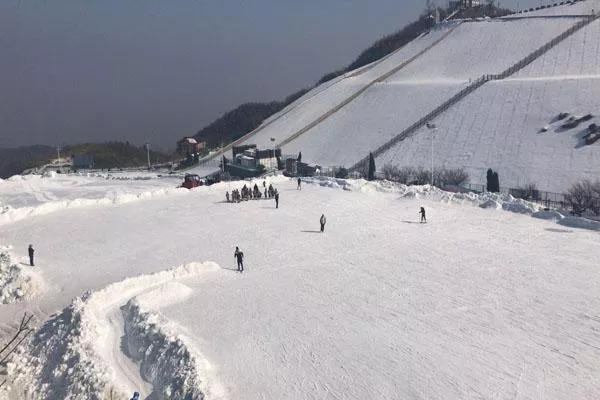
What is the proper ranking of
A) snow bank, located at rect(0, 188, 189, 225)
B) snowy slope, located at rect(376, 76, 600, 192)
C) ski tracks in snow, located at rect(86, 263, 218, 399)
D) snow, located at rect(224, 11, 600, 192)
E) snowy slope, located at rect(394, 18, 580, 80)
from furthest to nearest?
snowy slope, located at rect(394, 18, 580, 80) → snow, located at rect(224, 11, 600, 192) → snowy slope, located at rect(376, 76, 600, 192) → snow bank, located at rect(0, 188, 189, 225) → ski tracks in snow, located at rect(86, 263, 218, 399)

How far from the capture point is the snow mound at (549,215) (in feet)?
73.3

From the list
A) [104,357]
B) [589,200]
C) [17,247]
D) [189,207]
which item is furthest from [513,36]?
[104,357]

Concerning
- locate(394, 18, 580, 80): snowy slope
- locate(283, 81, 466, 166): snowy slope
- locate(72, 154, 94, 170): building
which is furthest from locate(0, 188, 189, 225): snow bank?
locate(394, 18, 580, 80): snowy slope

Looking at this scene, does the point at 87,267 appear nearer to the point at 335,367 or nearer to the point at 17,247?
the point at 17,247

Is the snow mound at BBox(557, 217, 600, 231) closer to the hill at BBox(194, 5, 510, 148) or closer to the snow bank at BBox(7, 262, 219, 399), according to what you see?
the snow bank at BBox(7, 262, 219, 399)

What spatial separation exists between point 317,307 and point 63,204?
60.7 feet

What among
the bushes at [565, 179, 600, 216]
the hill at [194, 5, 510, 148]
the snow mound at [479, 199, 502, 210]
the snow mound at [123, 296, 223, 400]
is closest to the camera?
the snow mound at [123, 296, 223, 400]

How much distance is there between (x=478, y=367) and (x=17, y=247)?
1787 centimetres

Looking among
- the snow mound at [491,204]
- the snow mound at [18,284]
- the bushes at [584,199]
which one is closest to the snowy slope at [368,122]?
the snow mound at [491,204]

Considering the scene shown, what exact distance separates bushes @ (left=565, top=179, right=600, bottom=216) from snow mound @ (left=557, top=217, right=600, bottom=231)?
2347mm

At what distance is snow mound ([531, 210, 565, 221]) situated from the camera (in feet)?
73.3

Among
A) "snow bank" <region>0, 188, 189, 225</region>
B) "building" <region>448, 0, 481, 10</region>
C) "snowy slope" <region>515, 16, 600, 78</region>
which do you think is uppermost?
"building" <region>448, 0, 481, 10</region>

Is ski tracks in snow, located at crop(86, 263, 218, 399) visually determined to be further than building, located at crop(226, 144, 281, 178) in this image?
No

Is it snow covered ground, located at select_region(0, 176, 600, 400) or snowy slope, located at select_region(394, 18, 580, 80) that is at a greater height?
snowy slope, located at select_region(394, 18, 580, 80)
